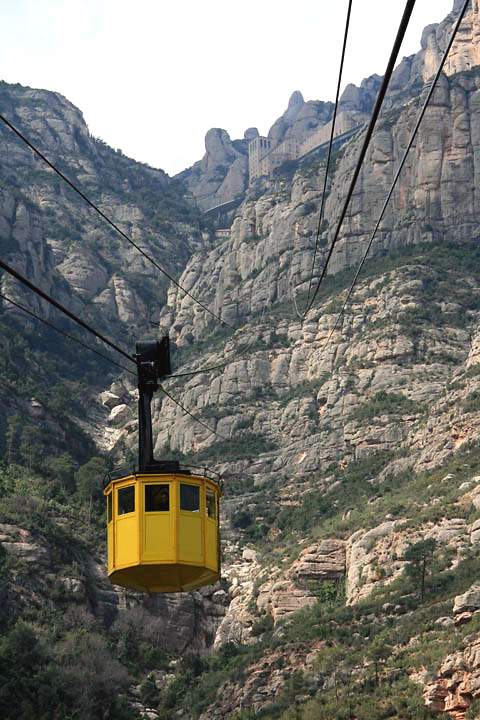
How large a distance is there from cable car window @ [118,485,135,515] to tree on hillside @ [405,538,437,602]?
59395mm

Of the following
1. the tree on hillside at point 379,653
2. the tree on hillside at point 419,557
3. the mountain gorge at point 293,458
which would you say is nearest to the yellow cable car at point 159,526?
the mountain gorge at point 293,458

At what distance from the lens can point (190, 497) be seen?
33.8 m

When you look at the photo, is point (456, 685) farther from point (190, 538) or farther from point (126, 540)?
point (126, 540)

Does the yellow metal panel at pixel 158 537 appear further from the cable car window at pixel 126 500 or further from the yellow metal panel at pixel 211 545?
the yellow metal panel at pixel 211 545

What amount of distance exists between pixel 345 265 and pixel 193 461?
35097 millimetres

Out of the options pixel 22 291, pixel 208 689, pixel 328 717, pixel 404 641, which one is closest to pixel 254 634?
pixel 208 689

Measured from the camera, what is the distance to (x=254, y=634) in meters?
102

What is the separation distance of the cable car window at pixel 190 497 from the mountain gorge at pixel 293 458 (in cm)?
3449

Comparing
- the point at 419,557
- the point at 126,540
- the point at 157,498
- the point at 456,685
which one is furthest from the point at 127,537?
the point at 419,557

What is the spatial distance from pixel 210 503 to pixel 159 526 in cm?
234

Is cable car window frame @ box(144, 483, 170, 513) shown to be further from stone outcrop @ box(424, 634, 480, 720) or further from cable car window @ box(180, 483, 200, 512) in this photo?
stone outcrop @ box(424, 634, 480, 720)

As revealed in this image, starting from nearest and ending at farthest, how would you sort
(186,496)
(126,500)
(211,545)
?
(126,500), (186,496), (211,545)

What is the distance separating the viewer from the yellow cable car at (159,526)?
1291 inches

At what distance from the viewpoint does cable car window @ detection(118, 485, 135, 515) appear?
3334 cm
